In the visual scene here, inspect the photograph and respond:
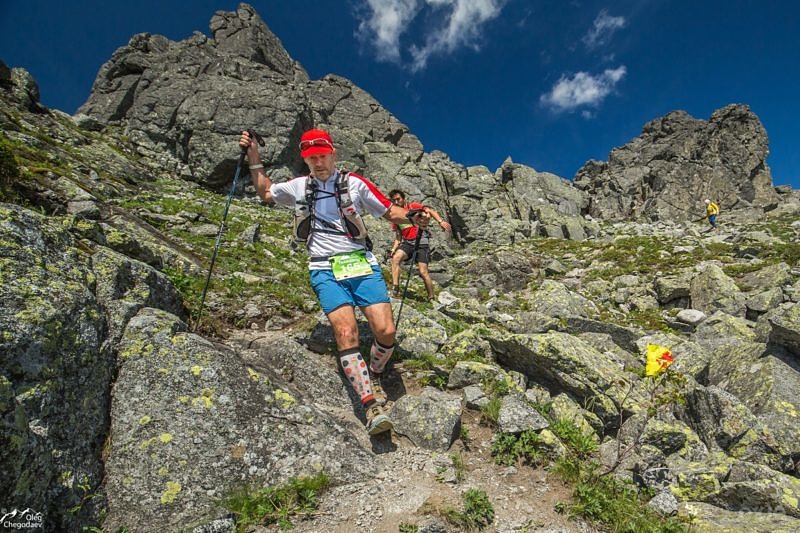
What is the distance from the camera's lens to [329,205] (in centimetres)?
614

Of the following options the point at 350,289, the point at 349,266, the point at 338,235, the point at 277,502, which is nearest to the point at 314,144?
the point at 338,235

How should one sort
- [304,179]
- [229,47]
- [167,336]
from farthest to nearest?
[229,47] → [304,179] → [167,336]

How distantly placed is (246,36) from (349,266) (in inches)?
2900

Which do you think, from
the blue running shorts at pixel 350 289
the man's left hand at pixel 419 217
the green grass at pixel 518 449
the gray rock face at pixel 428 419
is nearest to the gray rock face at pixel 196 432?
the gray rock face at pixel 428 419

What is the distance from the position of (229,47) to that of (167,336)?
235 ft

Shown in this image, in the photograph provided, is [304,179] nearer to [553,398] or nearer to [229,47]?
[553,398]

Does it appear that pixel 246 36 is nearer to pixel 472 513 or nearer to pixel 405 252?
pixel 405 252

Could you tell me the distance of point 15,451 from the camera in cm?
312

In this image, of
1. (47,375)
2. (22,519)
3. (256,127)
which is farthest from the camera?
(256,127)

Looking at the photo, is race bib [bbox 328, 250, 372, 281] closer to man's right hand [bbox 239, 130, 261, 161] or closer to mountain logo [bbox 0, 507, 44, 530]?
man's right hand [bbox 239, 130, 261, 161]

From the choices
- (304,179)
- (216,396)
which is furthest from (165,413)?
(304,179)

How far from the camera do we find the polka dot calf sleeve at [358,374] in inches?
206

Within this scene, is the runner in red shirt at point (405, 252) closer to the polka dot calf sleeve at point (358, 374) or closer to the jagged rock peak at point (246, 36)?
the polka dot calf sleeve at point (358, 374)

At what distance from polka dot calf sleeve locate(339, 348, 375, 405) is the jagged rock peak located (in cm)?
6833
